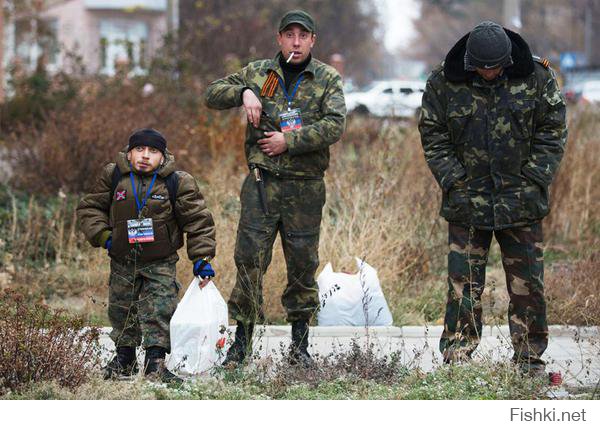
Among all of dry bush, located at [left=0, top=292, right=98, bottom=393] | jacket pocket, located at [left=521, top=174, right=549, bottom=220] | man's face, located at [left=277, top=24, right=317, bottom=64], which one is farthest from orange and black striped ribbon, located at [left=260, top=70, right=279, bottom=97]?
dry bush, located at [left=0, top=292, right=98, bottom=393]

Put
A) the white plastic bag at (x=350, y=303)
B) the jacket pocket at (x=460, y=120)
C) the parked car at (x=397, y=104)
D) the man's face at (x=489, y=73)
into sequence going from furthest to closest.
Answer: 1. the parked car at (x=397, y=104)
2. the white plastic bag at (x=350, y=303)
3. the jacket pocket at (x=460, y=120)
4. the man's face at (x=489, y=73)

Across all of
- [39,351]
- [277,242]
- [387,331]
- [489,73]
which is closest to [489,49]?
[489,73]

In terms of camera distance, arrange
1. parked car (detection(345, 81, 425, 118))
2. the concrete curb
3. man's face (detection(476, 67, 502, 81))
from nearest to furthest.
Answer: man's face (detection(476, 67, 502, 81)) < the concrete curb < parked car (detection(345, 81, 425, 118))

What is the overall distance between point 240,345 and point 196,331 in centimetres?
46

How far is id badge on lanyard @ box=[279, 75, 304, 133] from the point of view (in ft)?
21.5

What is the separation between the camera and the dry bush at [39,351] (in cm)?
566

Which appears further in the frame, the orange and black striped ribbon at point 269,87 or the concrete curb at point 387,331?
the concrete curb at point 387,331

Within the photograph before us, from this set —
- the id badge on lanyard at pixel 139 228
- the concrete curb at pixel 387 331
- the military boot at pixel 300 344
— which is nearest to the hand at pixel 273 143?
the id badge on lanyard at pixel 139 228

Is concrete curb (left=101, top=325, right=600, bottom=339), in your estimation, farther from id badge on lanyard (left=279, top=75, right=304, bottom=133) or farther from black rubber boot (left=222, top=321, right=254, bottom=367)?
id badge on lanyard (left=279, top=75, right=304, bottom=133)

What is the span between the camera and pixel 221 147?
1296cm

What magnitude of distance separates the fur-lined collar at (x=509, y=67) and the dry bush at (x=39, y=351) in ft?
7.71

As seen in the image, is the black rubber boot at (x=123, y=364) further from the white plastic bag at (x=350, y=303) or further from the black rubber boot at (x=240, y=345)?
the white plastic bag at (x=350, y=303)

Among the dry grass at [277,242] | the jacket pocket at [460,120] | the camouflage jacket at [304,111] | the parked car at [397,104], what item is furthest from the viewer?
the parked car at [397,104]

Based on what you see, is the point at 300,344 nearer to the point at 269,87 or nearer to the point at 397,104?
the point at 269,87
